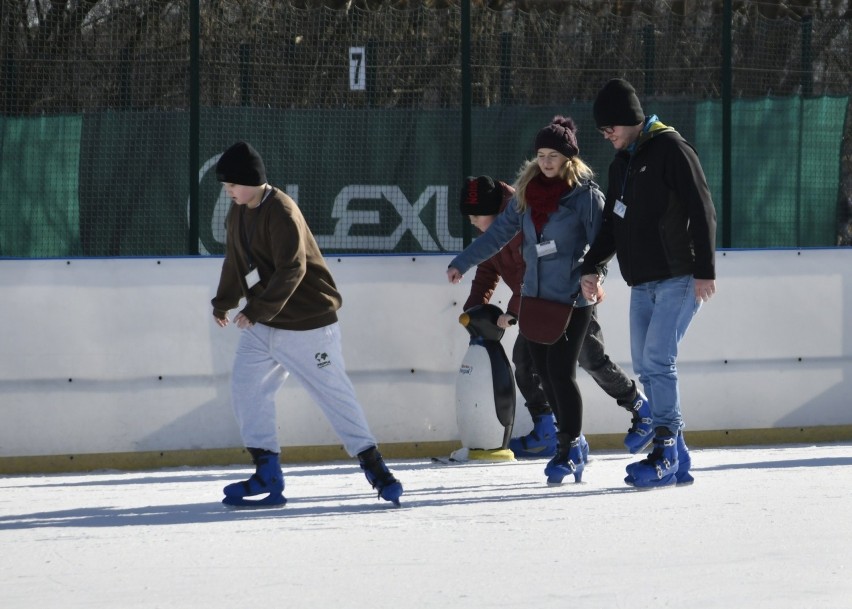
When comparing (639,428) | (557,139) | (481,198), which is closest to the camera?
(557,139)

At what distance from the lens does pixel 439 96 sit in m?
11.7

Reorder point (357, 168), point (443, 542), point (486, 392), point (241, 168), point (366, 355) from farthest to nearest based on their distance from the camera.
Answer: point (357, 168) → point (366, 355) → point (486, 392) → point (241, 168) → point (443, 542)

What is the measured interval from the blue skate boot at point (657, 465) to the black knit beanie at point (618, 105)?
54.1 inches

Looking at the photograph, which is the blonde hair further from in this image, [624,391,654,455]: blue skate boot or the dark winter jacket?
[624,391,654,455]: blue skate boot

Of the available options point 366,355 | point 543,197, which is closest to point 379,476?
point 543,197

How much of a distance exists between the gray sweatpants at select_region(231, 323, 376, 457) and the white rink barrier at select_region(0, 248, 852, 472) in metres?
2.17

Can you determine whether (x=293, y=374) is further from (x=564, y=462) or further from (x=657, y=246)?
(x=657, y=246)

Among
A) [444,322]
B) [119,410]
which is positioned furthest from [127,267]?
[444,322]

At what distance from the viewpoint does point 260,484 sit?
7.39 m

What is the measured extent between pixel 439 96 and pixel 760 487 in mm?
4605

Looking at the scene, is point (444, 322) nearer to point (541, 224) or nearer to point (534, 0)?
point (541, 224)

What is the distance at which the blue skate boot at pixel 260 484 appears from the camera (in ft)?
24.2

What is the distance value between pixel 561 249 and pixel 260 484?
1.73 m

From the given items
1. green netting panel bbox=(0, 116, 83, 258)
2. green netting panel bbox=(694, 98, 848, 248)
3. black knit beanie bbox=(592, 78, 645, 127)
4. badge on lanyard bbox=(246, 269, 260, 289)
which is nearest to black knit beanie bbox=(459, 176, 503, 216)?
black knit beanie bbox=(592, 78, 645, 127)
